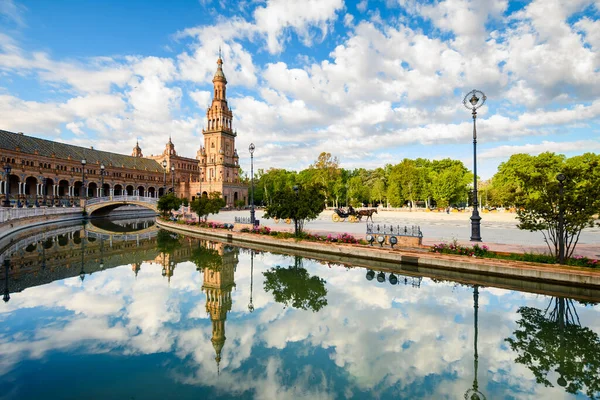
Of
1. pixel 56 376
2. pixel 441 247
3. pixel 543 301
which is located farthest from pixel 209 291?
pixel 543 301

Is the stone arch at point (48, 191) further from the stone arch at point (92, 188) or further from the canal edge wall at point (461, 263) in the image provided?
the canal edge wall at point (461, 263)

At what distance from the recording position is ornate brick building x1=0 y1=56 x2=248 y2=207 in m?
58.7

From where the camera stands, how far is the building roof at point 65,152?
60.2 metres

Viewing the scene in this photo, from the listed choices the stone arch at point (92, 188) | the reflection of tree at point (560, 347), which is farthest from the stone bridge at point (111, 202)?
the reflection of tree at point (560, 347)

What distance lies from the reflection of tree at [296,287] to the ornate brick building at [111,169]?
4334cm

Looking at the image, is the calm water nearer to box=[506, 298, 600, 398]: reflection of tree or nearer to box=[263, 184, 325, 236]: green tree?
box=[506, 298, 600, 398]: reflection of tree

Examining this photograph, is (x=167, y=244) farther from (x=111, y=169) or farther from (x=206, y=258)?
(x=111, y=169)

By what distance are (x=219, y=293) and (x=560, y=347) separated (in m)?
11.0

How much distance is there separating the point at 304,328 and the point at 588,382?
6.39 metres

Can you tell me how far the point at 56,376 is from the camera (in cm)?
661

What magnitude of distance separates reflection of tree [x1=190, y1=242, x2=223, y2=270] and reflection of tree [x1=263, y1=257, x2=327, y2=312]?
12.4 ft

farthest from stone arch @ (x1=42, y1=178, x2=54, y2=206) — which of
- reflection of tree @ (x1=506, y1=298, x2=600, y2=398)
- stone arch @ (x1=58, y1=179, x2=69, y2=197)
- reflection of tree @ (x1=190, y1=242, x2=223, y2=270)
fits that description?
reflection of tree @ (x1=506, y1=298, x2=600, y2=398)

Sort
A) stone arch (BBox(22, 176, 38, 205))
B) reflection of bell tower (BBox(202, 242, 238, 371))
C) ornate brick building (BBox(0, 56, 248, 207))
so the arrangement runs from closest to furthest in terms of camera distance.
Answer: reflection of bell tower (BBox(202, 242, 238, 371)), ornate brick building (BBox(0, 56, 248, 207)), stone arch (BBox(22, 176, 38, 205))

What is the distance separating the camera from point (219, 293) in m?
12.9
